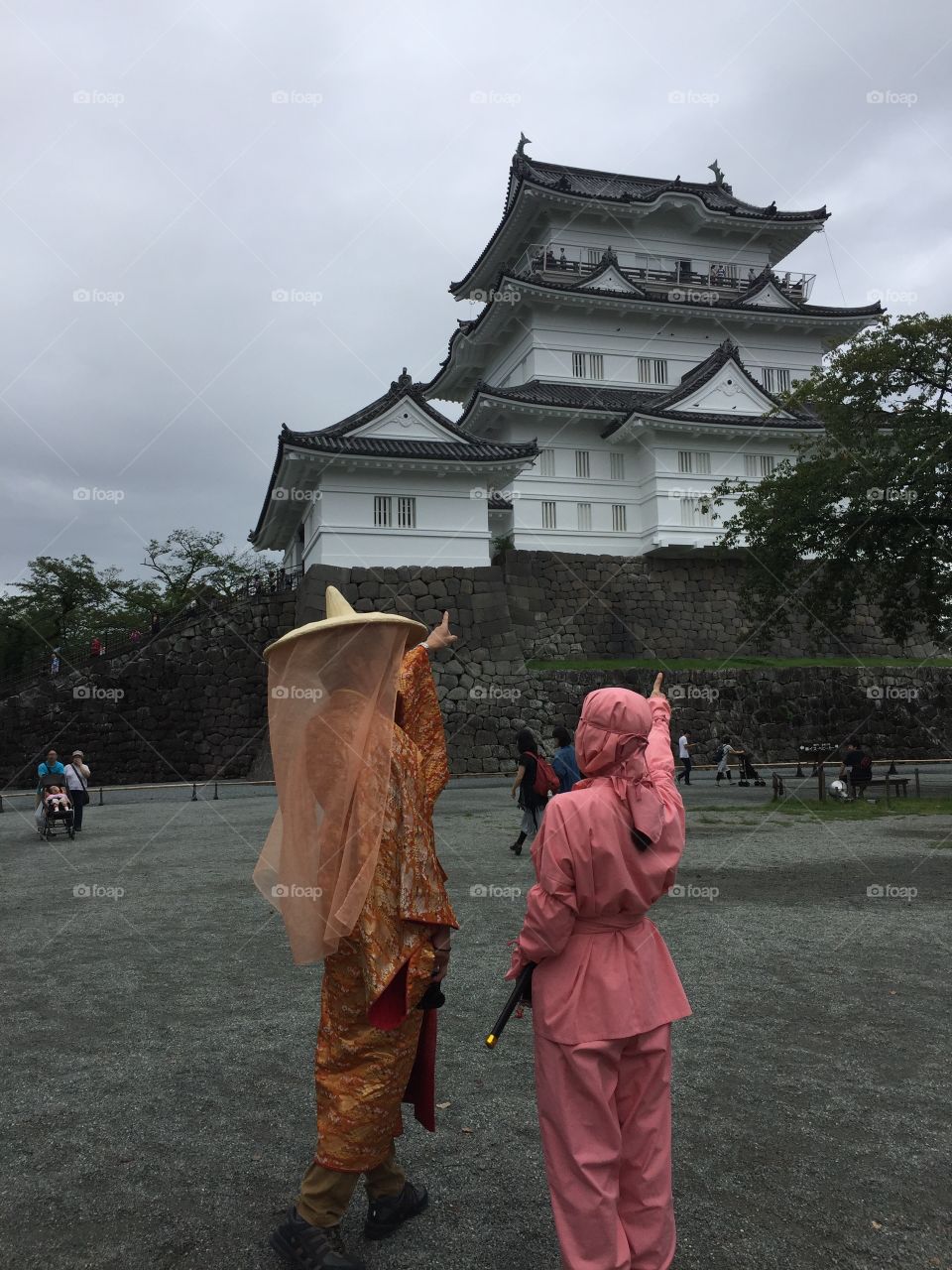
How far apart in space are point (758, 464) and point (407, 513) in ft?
40.8

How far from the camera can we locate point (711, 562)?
96.1 feet

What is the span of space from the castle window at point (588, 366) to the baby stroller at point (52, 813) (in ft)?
71.2

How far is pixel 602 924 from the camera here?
2652 millimetres

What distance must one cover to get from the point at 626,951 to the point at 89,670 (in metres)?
24.3

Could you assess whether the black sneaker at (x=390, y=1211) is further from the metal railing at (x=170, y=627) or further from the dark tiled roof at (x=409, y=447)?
the metal railing at (x=170, y=627)

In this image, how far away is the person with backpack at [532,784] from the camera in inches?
396

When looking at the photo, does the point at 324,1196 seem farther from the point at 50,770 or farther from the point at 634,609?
the point at 634,609

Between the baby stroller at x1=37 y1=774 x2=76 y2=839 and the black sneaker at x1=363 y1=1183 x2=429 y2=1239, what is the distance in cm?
1140

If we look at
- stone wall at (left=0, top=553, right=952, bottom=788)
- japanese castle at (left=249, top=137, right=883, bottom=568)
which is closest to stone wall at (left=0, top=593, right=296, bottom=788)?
stone wall at (left=0, top=553, right=952, bottom=788)

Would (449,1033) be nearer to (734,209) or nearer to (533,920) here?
(533,920)

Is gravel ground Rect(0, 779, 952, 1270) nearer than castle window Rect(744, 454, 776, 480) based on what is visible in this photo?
Yes

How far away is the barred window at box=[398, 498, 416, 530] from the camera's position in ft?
76.6

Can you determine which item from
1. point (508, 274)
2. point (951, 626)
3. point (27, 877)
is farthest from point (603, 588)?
point (27, 877)

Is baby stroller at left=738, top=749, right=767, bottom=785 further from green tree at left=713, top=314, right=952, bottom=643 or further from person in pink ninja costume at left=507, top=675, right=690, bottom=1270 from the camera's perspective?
person in pink ninja costume at left=507, top=675, right=690, bottom=1270
